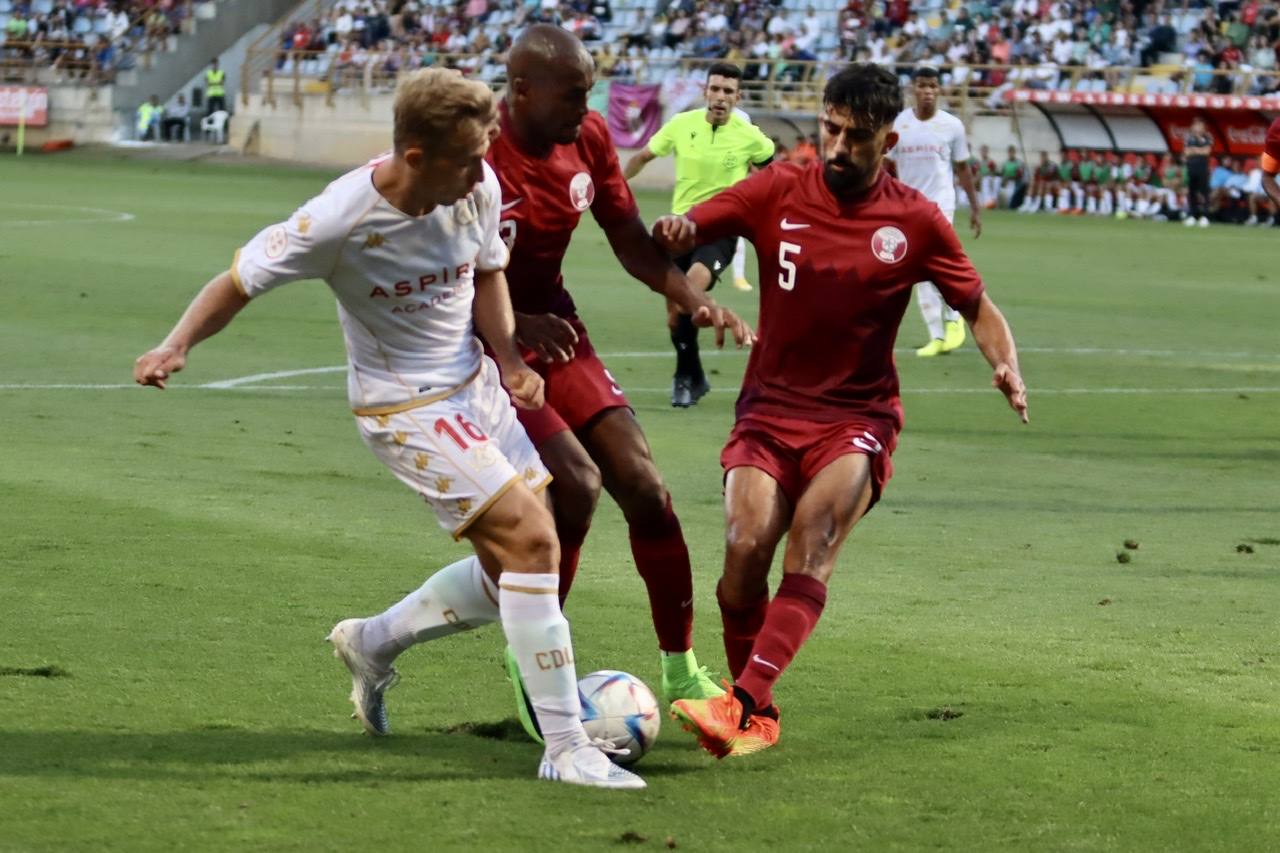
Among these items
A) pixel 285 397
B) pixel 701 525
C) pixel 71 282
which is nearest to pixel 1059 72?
pixel 71 282

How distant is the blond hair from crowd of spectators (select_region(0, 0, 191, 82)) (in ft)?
174

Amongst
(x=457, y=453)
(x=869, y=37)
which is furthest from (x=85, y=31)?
(x=457, y=453)

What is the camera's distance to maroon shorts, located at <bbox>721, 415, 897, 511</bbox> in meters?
5.88

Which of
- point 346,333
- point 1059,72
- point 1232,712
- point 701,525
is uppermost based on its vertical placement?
point 346,333

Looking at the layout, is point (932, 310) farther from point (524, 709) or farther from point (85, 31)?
point (85, 31)

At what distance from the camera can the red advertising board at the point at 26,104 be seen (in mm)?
54688

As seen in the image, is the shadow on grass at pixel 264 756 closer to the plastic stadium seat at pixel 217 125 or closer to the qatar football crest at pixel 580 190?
the qatar football crest at pixel 580 190

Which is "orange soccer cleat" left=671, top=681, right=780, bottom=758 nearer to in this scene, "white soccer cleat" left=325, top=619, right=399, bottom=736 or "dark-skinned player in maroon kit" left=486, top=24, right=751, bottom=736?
"dark-skinned player in maroon kit" left=486, top=24, right=751, bottom=736

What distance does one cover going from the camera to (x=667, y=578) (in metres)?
6.19

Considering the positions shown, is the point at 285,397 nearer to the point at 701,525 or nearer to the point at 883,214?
the point at 701,525

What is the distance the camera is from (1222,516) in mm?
9812

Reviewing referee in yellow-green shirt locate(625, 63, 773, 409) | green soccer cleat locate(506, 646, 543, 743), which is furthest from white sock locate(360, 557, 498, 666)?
referee in yellow-green shirt locate(625, 63, 773, 409)

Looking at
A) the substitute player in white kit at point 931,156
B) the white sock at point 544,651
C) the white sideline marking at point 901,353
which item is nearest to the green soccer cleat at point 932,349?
the substitute player in white kit at point 931,156

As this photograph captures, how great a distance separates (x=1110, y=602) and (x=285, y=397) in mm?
6739
